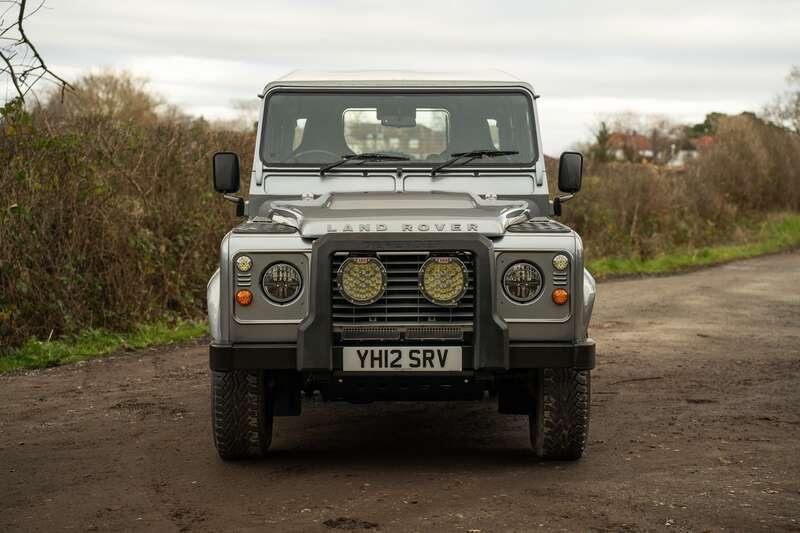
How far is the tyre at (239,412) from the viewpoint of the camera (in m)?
5.82

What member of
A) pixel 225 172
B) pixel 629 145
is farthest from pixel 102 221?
pixel 629 145

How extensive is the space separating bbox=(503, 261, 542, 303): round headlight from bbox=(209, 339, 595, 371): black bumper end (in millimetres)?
228

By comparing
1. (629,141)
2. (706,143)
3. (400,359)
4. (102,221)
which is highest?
(629,141)

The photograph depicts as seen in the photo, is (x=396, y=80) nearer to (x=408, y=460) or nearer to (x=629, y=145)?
(x=408, y=460)

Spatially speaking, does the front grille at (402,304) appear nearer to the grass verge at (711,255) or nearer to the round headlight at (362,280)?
the round headlight at (362,280)

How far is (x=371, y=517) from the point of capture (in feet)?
16.2

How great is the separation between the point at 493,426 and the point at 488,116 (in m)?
1.94

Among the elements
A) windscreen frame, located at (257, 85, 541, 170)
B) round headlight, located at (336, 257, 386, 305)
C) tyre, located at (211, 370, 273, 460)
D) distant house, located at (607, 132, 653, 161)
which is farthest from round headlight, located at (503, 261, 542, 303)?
distant house, located at (607, 132, 653, 161)

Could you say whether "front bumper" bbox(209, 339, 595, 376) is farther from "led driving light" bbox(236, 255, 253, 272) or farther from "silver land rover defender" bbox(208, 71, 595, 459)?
"led driving light" bbox(236, 255, 253, 272)

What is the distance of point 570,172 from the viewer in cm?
720

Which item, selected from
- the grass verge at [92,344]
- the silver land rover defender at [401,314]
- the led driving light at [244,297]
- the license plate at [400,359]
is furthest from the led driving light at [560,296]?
the grass verge at [92,344]

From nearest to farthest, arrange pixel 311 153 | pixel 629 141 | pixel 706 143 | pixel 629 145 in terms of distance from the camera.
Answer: pixel 311 153
pixel 706 143
pixel 629 145
pixel 629 141

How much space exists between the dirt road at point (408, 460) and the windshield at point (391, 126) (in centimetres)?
171

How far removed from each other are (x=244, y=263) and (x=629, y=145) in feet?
171
